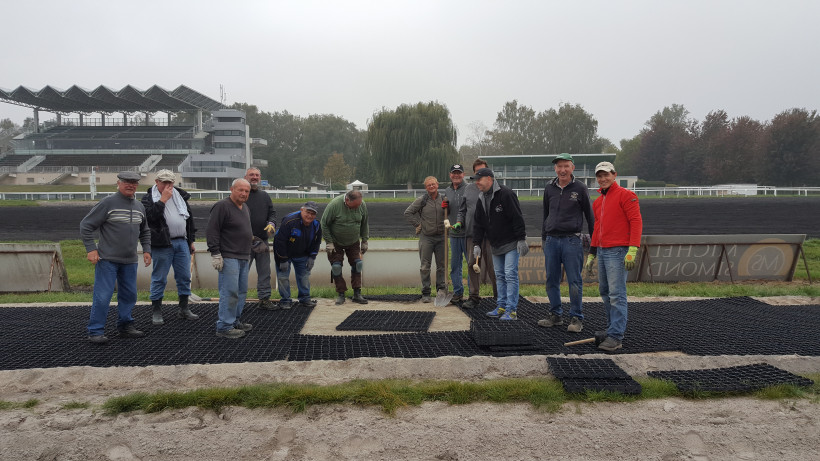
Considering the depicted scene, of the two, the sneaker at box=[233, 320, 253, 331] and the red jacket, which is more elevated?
the red jacket

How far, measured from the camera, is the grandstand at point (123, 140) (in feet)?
233

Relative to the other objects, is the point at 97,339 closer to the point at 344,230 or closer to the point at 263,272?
the point at 263,272

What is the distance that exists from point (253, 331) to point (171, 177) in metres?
2.18

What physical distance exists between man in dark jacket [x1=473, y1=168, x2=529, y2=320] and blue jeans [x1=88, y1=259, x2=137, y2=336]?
4126 mm

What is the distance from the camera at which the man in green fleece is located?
764cm

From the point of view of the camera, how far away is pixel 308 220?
7.38 metres

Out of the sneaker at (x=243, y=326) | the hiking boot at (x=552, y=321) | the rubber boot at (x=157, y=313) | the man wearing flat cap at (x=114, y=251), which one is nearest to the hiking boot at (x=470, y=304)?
the hiking boot at (x=552, y=321)

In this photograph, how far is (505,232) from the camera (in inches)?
254

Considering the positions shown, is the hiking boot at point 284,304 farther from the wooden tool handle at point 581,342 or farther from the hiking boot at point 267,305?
the wooden tool handle at point 581,342

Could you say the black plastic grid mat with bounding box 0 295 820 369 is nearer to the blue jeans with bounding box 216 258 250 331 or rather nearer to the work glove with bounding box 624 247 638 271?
the blue jeans with bounding box 216 258 250 331

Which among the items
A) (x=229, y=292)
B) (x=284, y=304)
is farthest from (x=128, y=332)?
(x=284, y=304)

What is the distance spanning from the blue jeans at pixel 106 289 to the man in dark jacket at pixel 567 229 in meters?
4.67

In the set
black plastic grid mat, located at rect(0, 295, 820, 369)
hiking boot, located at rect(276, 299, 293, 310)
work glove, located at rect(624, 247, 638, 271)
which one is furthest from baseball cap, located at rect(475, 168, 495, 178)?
hiking boot, located at rect(276, 299, 293, 310)

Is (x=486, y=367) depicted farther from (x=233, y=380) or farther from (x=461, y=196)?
(x=461, y=196)
